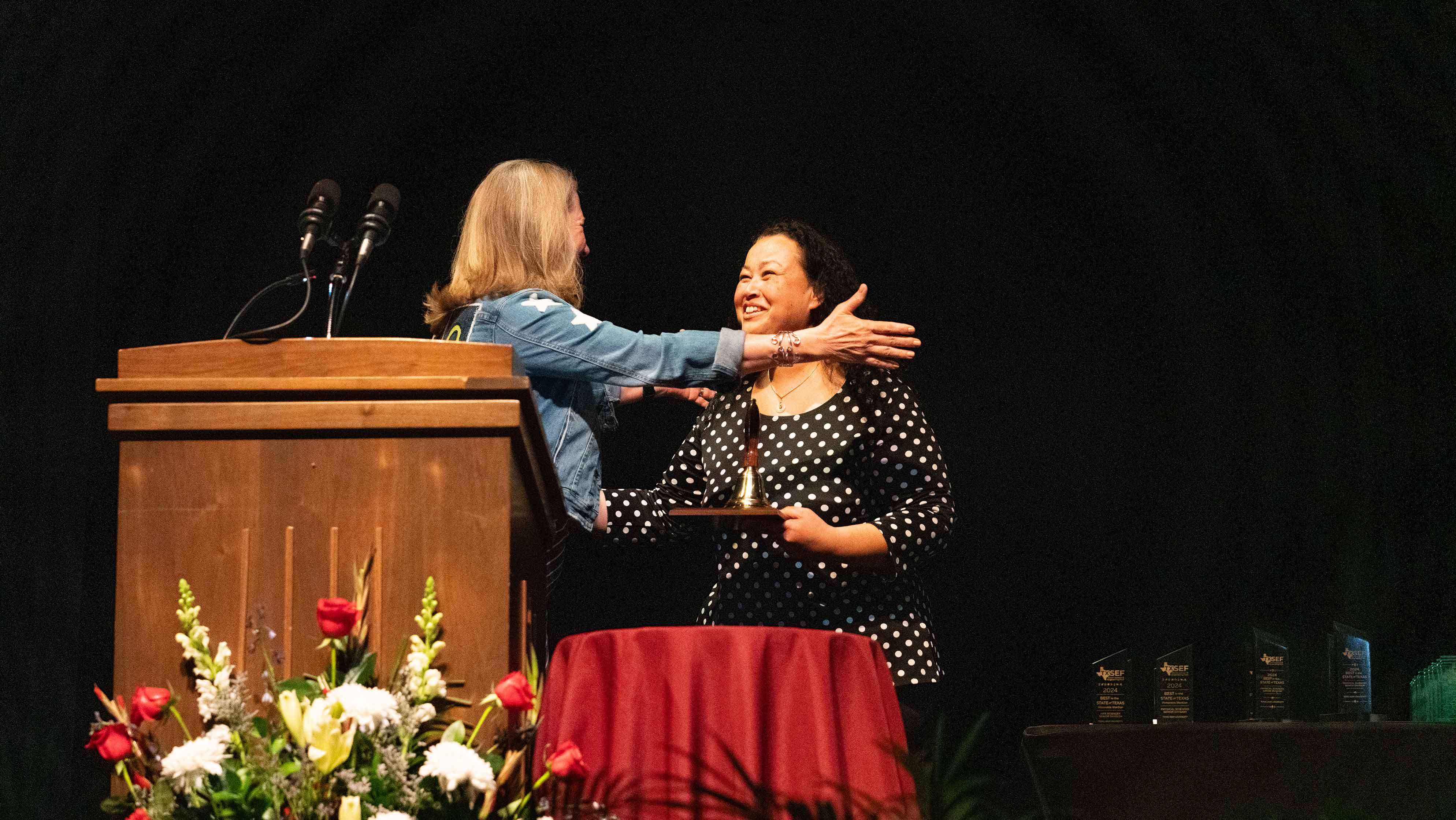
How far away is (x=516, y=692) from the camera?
1458 mm

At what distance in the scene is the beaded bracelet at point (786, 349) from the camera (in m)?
2.24

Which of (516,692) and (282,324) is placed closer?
(516,692)

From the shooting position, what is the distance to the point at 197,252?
348 cm

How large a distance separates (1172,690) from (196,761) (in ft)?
7.27

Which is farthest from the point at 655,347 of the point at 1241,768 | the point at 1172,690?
the point at 1172,690

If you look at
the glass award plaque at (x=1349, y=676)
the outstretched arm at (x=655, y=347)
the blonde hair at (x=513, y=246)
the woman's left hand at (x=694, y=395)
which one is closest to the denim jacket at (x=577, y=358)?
the outstretched arm at (x=655, y=347)

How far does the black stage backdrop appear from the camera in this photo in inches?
134

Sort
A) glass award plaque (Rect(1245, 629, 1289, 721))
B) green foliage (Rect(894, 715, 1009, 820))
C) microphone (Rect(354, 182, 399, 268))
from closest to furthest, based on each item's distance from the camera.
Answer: green foliage (Rect(894, 715, 1009, 820)) → microphone (Rect(354, 182, 399, 268)) → glass award plaque (Rect(1245, 629, 1289, 721))

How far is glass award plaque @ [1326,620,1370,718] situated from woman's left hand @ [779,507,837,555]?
118 centimetres

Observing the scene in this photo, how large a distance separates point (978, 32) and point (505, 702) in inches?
109

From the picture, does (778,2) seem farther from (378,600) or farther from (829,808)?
(829,808)

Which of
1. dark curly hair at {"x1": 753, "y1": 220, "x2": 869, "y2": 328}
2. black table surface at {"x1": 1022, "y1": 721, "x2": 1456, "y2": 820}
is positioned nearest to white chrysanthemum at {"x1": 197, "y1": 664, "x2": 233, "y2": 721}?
black table surface at {"x1": 1022, "y1": 721, "x2": 1456, "y2": 820}

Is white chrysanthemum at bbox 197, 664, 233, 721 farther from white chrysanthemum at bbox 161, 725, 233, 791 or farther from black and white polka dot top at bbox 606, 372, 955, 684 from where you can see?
black and white polka dot top at bbox 606, 372, 955, 684

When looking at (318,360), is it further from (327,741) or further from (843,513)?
(843,513)
